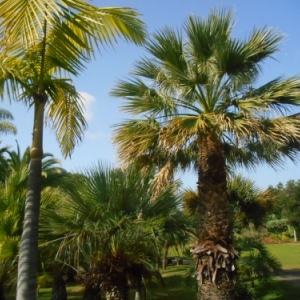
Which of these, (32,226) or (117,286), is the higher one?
(32,226)

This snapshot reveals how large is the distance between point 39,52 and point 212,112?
12.6ft

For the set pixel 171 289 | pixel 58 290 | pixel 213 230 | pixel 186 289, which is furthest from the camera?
pixel 171 289

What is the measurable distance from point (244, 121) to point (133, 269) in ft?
11.5

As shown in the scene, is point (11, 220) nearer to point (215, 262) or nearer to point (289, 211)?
point (215, 262)

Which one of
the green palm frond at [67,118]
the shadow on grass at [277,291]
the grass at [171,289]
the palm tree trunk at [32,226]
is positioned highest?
the green palm frond at [67,118]

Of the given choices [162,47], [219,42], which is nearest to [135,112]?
[162,47]

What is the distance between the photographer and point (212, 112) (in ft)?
27.3

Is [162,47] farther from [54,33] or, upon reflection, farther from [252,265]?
[252,265]

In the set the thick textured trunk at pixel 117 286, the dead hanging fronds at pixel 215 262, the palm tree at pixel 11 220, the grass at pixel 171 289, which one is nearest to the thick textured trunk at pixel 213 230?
the dead hanging fronds at pixel 215 262

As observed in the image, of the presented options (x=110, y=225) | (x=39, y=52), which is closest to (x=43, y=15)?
(x=39, y=52)

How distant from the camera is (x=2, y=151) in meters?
23.5

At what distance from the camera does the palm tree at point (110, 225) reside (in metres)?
7.66

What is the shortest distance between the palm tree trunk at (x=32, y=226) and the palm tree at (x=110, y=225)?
2573 millimetres

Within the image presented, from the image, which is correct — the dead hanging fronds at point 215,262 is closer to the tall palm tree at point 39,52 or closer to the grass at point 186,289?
the grass at point 186,289
